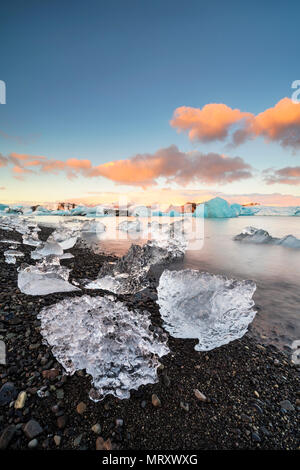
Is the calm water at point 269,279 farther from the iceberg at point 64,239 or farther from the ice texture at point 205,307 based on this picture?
the iceberg at point 64,239

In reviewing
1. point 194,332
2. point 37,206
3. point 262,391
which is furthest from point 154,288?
point 37,206

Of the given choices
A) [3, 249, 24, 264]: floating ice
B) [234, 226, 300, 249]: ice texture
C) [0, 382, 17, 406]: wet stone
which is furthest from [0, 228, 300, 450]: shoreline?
[234, 226, 300, 249]: ice texture

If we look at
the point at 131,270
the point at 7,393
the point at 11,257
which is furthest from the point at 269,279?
the point at 11,257

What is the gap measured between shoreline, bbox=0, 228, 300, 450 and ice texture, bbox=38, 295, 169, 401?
0.23 ft

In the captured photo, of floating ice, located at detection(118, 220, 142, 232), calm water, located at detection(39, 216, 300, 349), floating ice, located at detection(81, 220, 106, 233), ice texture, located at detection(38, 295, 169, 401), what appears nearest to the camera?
ice texture, located at detection(38, 295, 169, 401)

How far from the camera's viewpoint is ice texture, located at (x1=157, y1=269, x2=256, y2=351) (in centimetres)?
206

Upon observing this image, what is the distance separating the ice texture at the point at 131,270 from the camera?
125 inches

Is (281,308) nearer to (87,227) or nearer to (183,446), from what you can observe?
(183,446)

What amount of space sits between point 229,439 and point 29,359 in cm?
149

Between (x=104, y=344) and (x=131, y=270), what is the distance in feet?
7.16

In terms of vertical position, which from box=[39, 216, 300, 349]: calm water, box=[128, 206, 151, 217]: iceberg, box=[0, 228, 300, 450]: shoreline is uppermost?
box=[128, 206, 151, 217]: iceberg

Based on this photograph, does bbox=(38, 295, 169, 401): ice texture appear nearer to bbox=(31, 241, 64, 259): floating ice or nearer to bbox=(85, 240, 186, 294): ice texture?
bbox=(85, 240, 186, 294): ice texture

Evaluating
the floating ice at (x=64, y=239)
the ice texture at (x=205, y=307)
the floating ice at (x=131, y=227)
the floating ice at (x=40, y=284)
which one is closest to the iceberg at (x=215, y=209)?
the floating ice at (x=131, y=227)

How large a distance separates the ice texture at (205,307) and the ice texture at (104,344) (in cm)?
39
